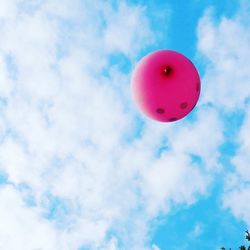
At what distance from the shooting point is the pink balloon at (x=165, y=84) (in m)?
7.80

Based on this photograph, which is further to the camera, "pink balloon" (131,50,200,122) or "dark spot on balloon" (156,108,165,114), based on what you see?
"dark spot on balloon" (156,108,165,114)

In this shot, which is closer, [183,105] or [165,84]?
[165,84]

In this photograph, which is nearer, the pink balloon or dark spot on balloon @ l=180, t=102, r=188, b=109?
the pink balloon

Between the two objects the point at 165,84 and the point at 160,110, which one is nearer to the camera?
the point at 165,84

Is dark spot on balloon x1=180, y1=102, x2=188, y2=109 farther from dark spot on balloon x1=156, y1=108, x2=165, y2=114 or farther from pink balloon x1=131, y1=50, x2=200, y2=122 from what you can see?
dark spot on balloon x1=156, y1=108, x2=165, y2=114

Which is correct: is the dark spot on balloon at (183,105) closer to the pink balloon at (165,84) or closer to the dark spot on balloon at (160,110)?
the pink balloon at (165,84)

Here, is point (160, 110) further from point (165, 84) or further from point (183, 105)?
point (165, 84)

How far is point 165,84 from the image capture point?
7.77 metres

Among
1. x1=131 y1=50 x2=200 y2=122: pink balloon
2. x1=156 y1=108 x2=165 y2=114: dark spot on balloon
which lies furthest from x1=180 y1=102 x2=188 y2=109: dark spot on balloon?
x1=156 y1=108 x2=165 y2=114: dark spot on balloon

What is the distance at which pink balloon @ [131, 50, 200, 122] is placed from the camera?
25.6 ft

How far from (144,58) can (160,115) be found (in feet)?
4.04

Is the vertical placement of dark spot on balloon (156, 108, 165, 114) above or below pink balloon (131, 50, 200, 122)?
below

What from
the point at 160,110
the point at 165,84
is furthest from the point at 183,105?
Answer: the point at 165,84

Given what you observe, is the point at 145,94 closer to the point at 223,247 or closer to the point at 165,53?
the point at 165,53
